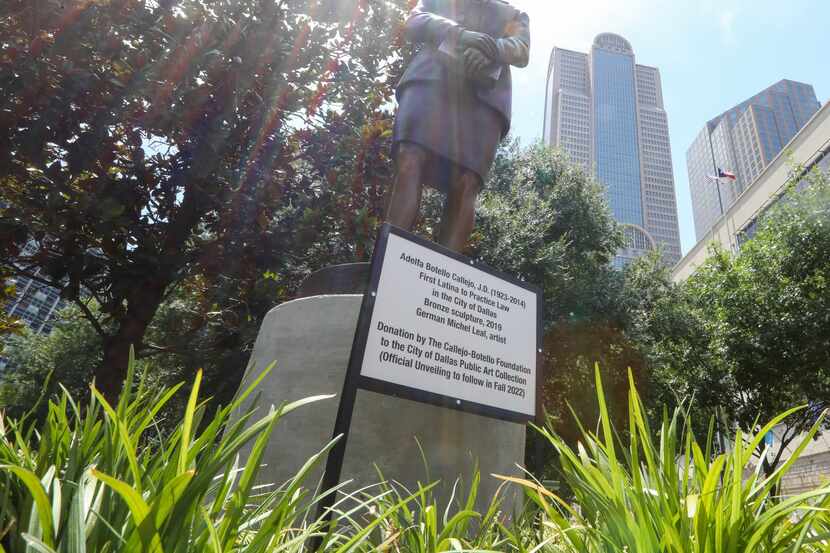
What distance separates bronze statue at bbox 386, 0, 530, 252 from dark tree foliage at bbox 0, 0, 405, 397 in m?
2.83

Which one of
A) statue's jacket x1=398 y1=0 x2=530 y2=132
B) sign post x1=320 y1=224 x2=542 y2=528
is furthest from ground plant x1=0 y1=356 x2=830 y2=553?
statue's jacket x1=398 y1=0 x2=530 y2=132

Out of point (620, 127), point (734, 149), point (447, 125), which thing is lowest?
point (447, 125)

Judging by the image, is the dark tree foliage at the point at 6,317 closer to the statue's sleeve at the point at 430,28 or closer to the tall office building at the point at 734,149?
the statue's sleeve at the point at 430,28

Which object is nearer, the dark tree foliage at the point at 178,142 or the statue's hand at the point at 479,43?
the statue's hand at the point at 479,43

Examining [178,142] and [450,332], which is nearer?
[450,332]

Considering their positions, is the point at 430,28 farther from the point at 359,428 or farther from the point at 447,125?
the point at 359,428

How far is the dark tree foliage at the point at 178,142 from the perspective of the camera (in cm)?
566

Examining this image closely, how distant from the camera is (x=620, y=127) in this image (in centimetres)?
12588

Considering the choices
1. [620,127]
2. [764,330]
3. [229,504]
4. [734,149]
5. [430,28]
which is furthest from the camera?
[620,127]

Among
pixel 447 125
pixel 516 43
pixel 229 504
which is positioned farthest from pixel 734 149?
pixel 229 504

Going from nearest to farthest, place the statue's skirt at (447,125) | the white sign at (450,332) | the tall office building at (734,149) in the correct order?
1. the white sign at (450,332)
2. the statue's skirt at (447,125)
3. the tall office building at (734,149)

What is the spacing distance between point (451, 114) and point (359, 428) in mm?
2598

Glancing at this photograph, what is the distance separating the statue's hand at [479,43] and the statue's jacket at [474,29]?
61 millimetres

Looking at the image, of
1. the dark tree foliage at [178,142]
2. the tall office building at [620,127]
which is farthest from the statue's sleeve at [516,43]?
the tall office building at [620,127]
